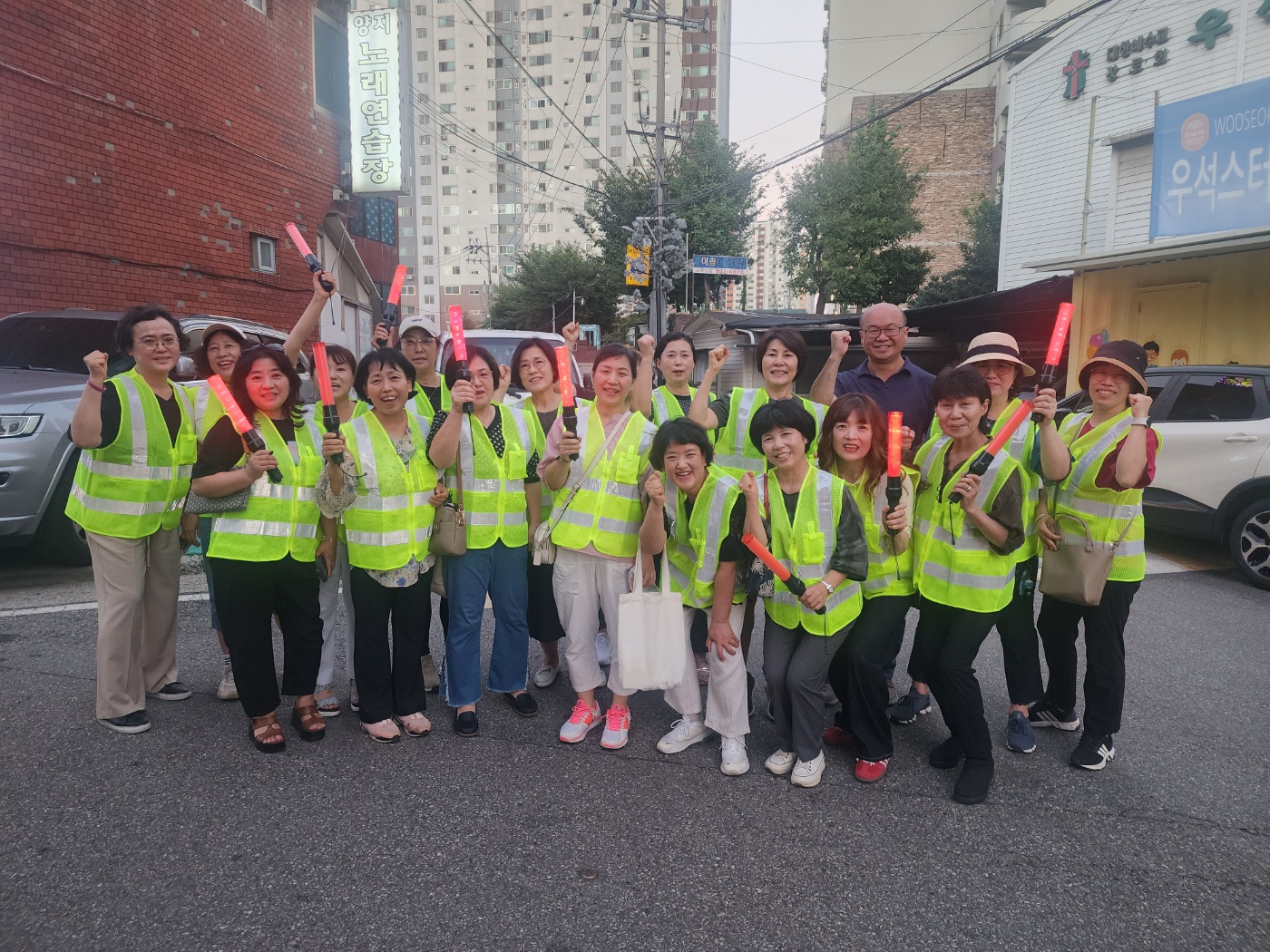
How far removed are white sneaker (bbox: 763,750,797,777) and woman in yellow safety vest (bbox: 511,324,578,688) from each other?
1274 mm

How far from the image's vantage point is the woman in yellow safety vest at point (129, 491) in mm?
3496

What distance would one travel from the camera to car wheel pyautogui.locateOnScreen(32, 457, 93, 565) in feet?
18.5

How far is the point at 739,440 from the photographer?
414cm

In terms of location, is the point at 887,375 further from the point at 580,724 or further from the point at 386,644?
the point at 386,644

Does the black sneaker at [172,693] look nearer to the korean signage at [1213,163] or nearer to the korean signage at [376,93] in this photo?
the korean signage at [376,93]

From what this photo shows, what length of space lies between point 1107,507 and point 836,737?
1.47 meters

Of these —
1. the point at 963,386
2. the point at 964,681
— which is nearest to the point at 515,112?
the point at 963,386

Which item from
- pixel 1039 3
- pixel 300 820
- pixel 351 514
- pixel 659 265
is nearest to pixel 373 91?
pixel 659 265

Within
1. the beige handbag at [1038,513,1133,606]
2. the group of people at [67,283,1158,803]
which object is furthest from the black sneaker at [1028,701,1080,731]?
the beige handbag at [1038,513,1133,606]

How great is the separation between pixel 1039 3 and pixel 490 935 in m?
36.2

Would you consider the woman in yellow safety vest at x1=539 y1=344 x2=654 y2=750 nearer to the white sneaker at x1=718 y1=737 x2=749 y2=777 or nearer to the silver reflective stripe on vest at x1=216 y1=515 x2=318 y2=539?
the white sneaker at x1=718 y1=737 x2=749 y2=777

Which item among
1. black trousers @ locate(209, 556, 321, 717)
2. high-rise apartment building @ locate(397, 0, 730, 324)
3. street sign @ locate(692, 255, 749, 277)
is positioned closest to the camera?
black trousers @ locate(209, 556, 321, 717)

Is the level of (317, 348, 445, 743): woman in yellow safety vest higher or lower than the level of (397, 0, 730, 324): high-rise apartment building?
lower

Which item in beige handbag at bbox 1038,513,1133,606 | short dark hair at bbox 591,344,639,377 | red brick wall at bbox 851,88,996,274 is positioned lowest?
beige handbag at bbox 1038,513,1133,606
